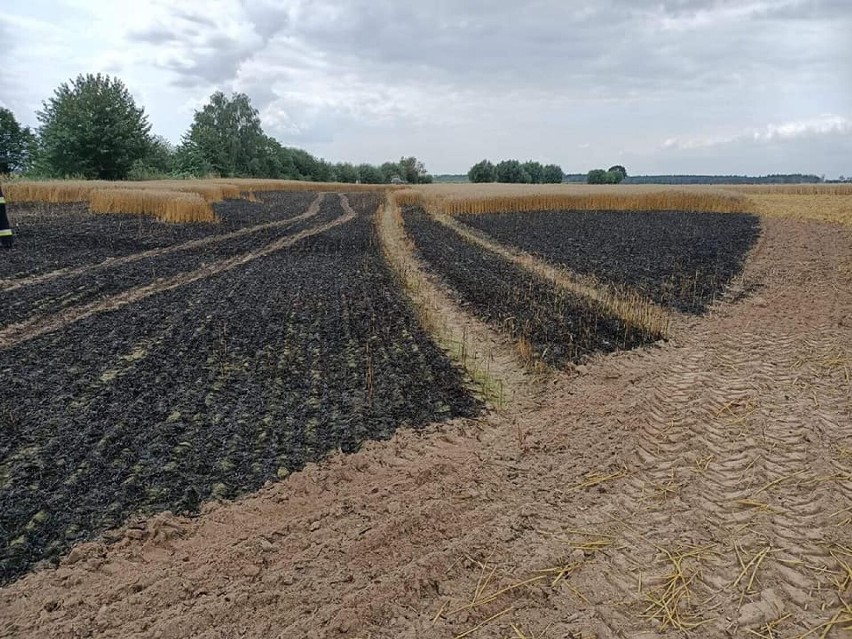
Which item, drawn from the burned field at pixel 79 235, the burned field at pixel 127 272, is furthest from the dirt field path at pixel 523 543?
the burned field at pixel 79 235

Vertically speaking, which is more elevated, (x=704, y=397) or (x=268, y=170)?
(x=268, y=170)

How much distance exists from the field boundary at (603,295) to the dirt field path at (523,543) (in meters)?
3.01

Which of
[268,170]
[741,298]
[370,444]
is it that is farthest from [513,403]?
[268,170]

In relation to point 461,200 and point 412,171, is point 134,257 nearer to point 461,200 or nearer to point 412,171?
point 461,200

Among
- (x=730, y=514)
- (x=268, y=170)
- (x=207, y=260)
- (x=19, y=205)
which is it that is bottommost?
(x=730, y=514)

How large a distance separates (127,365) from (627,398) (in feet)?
17.4

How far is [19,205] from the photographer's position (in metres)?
21.0

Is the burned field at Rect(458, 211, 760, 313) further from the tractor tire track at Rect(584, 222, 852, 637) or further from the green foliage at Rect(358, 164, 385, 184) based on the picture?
the green foliage at Rect(358, 164, 385, 184)

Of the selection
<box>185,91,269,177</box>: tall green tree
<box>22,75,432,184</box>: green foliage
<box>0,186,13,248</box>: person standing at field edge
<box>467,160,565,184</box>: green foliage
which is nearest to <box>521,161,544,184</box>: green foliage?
<box>467,160,565,184</box>: green foliage

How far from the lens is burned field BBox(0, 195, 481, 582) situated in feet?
12.8

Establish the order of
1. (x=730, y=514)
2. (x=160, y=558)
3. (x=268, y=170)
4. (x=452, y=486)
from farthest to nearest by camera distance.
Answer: (x=268, y=170) → (x=452, y=486) → (x=730, y=514) → (x=160, y=558)

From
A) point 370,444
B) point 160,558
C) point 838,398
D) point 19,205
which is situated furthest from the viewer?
point 19,205

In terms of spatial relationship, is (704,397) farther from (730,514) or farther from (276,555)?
(276,555)

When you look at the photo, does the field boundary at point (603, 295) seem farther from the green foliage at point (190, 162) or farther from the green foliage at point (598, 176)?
the green foliage at point (598, 176)
